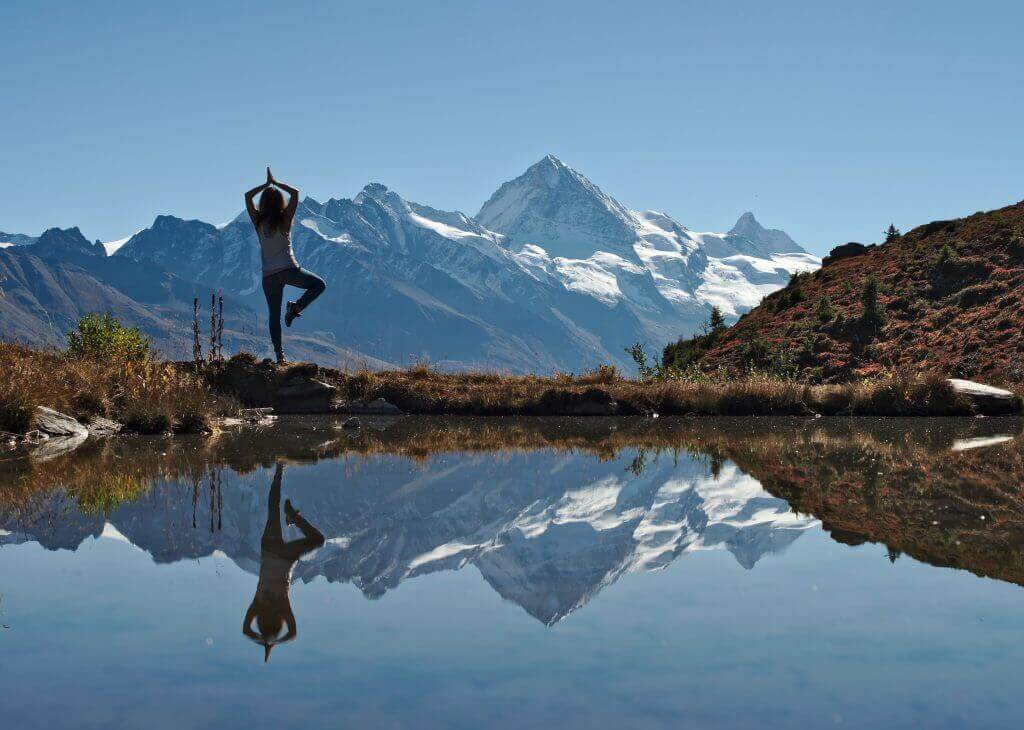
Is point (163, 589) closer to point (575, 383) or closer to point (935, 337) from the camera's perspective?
point (575, 383)

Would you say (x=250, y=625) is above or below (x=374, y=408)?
below

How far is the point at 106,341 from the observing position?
25156mm

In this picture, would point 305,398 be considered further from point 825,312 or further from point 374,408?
point 825,312

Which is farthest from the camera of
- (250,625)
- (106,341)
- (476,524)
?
(106,341)

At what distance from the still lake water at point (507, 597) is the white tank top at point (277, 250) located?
27.5 feet

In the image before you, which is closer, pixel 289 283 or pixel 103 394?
pixel 103 394

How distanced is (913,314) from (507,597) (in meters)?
41.4

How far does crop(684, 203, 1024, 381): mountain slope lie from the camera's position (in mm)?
37375

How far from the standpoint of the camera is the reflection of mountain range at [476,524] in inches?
260

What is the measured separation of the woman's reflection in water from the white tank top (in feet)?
36.8

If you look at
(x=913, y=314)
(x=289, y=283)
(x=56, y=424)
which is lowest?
(x=56, y=424)

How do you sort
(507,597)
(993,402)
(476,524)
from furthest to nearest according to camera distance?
(993,402)
(476,524)
(507,597)

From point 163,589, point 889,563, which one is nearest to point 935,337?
point 889,563

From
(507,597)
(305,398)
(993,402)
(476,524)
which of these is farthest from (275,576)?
(993,402)
